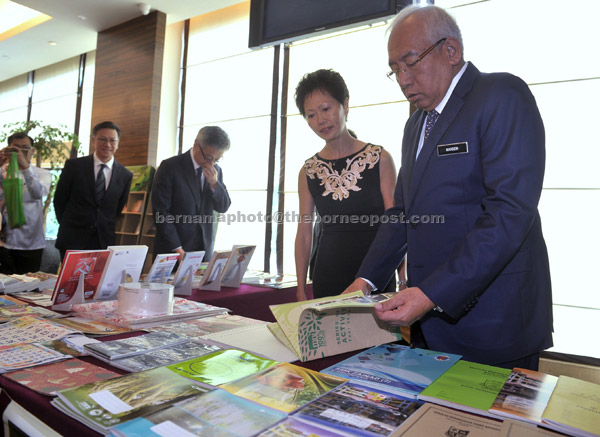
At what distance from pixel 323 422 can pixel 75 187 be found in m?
3.39

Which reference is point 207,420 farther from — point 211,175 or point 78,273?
point 211,175

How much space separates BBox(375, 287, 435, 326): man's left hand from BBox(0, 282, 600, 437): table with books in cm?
4

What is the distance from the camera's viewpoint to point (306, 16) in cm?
332

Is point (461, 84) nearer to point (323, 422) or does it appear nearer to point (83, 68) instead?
point (323, 422)

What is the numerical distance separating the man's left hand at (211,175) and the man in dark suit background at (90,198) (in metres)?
0.99

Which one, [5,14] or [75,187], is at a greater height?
[5,14]

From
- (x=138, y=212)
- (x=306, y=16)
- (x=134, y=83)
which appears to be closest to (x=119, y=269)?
(x=306, y=16)

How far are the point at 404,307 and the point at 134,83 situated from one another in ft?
21.9

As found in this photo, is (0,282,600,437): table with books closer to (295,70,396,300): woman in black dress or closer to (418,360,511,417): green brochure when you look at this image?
(418,360,511,417): green brochure

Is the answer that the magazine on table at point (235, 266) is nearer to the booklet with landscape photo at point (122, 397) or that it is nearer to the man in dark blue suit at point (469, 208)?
the man in dark blue suit at point (469, 208)

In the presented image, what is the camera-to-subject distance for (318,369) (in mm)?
997

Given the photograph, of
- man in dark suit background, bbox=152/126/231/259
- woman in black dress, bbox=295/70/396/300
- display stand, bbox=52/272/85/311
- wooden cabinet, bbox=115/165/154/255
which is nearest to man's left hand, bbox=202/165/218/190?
man in dark suit background, bbox=152/126/231/259

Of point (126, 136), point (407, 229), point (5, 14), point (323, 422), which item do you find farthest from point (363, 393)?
point (5, 14)

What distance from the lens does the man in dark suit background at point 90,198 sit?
3459mm
